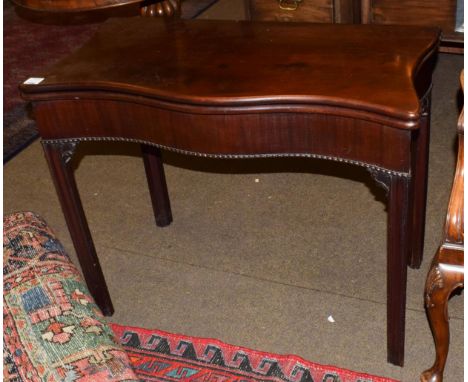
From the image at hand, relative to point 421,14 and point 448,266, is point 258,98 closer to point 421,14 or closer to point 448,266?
point 448,266

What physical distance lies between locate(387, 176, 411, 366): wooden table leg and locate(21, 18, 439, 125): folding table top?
0.69ft

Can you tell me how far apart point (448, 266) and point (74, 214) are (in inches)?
38.5

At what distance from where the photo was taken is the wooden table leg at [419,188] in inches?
75.0

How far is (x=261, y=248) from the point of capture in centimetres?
236

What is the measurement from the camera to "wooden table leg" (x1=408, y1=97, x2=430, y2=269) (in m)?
1.91

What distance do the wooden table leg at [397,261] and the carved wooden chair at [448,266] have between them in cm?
9

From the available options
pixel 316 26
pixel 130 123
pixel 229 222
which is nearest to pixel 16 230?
pixel 130 123

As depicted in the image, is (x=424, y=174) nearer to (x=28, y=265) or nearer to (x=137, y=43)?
(x=137, y=43)

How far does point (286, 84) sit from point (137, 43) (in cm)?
52

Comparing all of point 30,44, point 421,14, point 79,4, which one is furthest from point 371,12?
point 30,44

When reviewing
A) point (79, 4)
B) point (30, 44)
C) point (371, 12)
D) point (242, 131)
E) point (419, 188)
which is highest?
point (79, 4)

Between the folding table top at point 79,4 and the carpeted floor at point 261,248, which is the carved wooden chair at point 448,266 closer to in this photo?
the carpeted floor at point 261,248

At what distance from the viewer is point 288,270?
7.38ft

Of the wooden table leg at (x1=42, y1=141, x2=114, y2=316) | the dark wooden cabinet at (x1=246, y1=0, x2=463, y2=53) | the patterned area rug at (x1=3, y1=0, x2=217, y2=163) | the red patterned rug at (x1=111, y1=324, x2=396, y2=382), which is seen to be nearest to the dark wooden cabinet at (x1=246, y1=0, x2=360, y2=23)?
the dark wooden cabinet at (x1=246, y1=0, x2=463, y2=53)
